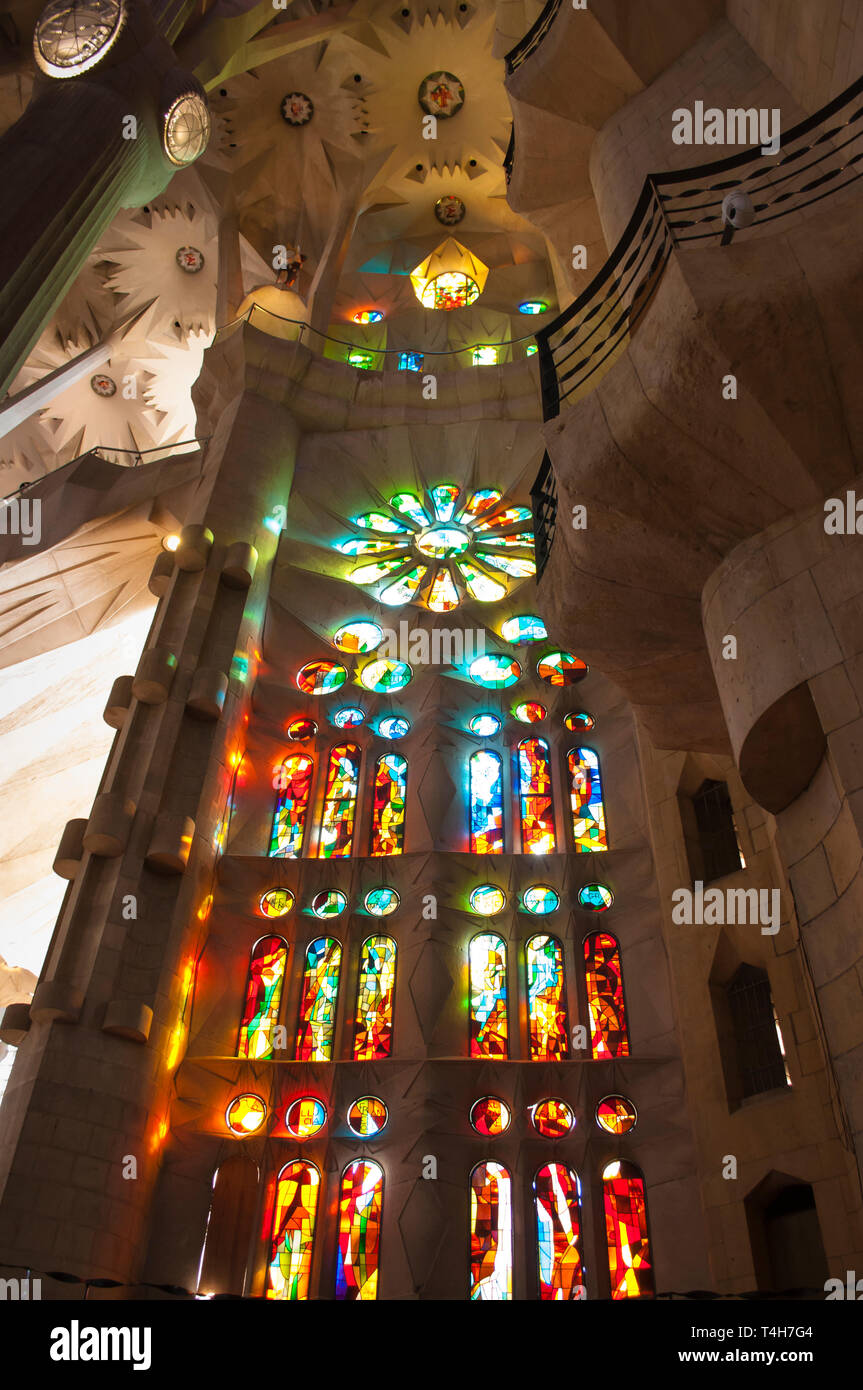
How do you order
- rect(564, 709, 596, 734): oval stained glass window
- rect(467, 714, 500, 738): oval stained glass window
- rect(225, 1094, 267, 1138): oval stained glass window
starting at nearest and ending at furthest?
rect(225, 1094, 267, 1138): oval stained glass window
rect(564, 709, 596, 734): oval stained glass window
rect(467, 714, 500, 738): oval stained glass window

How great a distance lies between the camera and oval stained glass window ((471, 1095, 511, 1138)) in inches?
437

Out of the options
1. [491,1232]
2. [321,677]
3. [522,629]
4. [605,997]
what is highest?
[522,629]

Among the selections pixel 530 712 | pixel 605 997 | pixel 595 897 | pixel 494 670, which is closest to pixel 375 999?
pixel 605 997

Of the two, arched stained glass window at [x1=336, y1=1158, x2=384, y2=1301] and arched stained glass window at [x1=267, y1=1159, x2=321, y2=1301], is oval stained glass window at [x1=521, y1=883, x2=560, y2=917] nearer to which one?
arched stained glass window at [x1=336, y1=1158, x2=384, y2=1301]

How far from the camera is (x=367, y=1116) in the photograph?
37.3ft

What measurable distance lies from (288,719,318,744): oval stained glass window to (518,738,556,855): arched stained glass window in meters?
2.97

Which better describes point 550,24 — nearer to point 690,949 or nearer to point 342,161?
point 690,949

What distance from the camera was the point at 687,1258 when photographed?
32.0ft

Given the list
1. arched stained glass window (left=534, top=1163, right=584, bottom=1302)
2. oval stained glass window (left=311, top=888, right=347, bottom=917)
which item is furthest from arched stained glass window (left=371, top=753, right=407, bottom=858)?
arched stained glass window (left=534, top=1163, right=584, bottom=1302)

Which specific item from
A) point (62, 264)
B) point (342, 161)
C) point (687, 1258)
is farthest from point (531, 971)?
point (342, 161)

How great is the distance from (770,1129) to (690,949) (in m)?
1.99

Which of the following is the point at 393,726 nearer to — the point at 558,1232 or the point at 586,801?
the point at 586,801

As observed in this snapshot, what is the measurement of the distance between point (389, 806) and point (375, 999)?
2783 mm

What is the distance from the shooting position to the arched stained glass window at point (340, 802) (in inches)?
550
